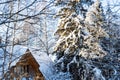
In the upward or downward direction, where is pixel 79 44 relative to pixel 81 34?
downward

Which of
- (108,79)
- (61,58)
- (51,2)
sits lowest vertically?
(108,79)

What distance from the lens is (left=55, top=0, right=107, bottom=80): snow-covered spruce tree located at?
25.0 m

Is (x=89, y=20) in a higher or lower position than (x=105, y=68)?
higher

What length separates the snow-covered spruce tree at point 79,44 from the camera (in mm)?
24969

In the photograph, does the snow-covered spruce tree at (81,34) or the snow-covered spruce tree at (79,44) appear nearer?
the snow-covered spruce tree at (79,44)

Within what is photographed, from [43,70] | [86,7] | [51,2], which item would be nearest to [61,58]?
[43,70]

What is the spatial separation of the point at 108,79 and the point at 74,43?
3.96 m

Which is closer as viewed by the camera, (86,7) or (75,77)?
(75,77)

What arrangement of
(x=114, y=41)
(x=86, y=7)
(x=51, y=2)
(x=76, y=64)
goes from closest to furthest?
1. (x=51, y=2)
2. (x=76, y=64)
3. (x=86, y=7)
4. (x=114, y=41)

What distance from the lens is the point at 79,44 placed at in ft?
83.0

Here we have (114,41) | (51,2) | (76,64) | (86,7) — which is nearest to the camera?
(51,2)

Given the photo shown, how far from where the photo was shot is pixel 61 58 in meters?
26.0

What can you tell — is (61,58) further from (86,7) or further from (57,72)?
(86,7)

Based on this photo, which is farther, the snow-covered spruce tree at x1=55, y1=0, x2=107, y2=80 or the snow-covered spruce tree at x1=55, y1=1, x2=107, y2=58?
the snow-covered spruce tree at x1=55, y1=1, x2=107, y2=58
